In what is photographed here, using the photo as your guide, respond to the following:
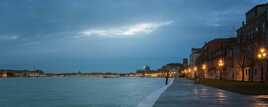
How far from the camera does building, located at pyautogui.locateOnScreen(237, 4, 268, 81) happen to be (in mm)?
68000

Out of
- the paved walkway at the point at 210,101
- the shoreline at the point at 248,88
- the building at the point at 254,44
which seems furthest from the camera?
the building at the point at 254,44

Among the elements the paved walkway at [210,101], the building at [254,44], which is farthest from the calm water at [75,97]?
the building at [254,44]

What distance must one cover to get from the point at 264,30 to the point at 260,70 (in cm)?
741

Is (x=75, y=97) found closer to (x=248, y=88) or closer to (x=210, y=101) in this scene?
(x=248, y=88)

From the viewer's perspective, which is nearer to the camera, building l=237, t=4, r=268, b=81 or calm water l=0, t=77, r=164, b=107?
calm water l=0, t=77, r=164, b=107

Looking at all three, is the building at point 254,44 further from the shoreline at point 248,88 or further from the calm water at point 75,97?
the calm water at point 75,97

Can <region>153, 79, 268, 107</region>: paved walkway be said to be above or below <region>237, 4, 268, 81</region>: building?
below

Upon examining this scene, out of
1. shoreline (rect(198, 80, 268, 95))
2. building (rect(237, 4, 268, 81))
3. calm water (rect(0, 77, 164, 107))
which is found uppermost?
building (rect(237, 4, 268, 81))

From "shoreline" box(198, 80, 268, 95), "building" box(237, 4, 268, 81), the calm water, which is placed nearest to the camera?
A: "shoreline" box(198, 80, 268, 95)

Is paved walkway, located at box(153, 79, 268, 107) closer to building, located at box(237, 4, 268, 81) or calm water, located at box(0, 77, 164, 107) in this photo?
calm water, located at box(0, 77, 164, 107)

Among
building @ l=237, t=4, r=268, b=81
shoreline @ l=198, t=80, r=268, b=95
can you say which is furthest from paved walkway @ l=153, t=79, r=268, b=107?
building @ l=237, t=4, r=268, b=81

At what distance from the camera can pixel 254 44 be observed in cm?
A: 7319

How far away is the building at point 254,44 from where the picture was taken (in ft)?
223

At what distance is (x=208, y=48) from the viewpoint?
501 feet
